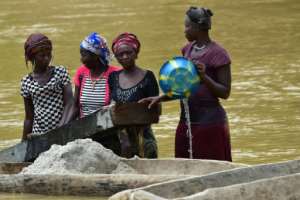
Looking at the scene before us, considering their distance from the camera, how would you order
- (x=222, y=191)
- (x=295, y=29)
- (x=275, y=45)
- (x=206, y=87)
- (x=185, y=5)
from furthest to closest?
1. (x=185, y=5)
2. (x=295, y=29)
3. (x=275, y=45)
4. (x=206, y=87)
5. (x=222, y=191)

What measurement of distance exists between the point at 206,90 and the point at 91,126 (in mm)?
1071

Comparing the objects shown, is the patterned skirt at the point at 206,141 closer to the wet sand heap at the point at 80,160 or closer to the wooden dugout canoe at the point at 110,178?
the wooden dugout canoe at the point at 110,178

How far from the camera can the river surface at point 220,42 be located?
12695mm

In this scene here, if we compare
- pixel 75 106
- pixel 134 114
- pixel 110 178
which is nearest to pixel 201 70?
pixel 134 114

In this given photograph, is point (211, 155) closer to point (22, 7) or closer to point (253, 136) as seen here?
point (253, 136)

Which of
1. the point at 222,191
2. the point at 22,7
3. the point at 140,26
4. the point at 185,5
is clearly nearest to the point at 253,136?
the point at 222,191

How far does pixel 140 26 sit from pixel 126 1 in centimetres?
405

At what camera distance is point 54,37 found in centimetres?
2106

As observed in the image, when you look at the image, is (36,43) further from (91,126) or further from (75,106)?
(91,126)

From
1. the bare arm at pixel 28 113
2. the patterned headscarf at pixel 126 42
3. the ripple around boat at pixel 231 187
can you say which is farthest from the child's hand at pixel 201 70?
the bare arm at pixel 28 113

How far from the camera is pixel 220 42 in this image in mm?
19578

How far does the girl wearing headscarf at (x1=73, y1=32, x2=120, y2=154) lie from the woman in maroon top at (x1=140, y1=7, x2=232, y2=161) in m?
0.62

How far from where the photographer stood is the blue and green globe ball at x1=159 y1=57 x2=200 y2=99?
8477mm

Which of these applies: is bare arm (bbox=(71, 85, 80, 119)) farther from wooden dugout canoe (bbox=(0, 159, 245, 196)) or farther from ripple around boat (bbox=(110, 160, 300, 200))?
A: ripple around boat (bbox=(110, 160, 300, 200))
